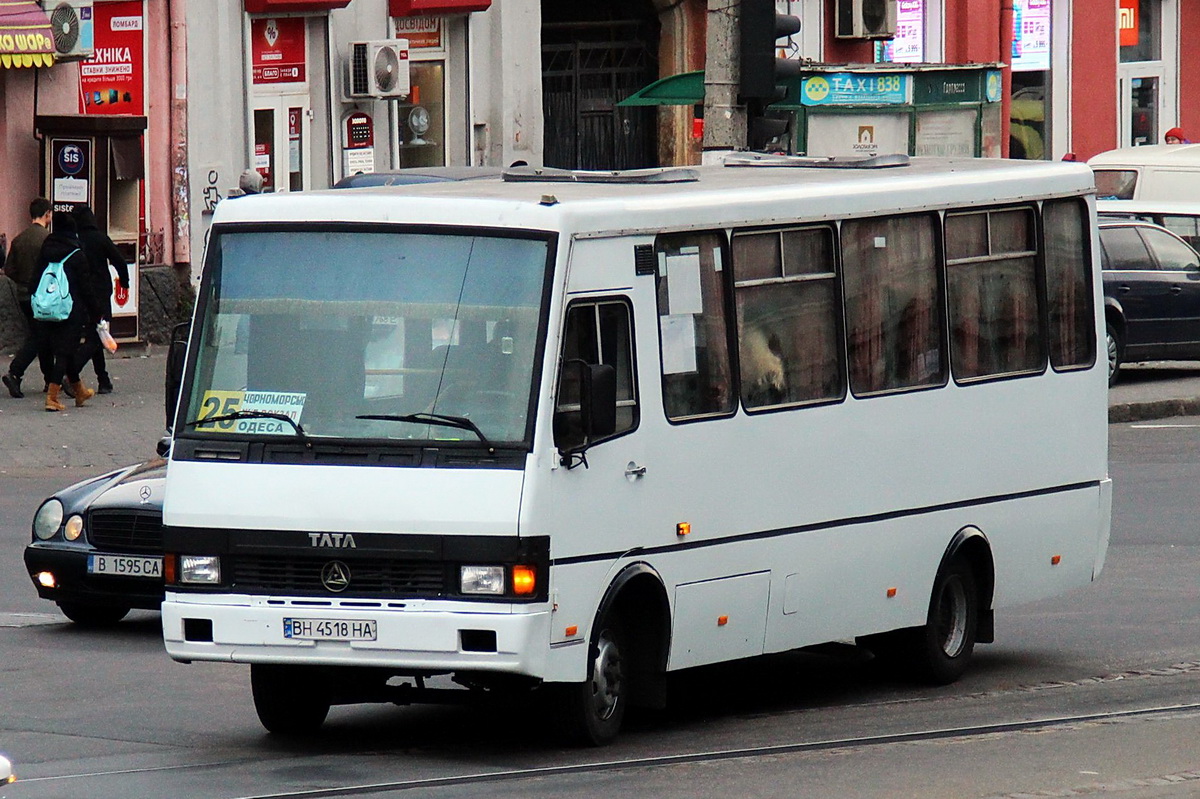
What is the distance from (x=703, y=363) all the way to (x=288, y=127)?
19.8 meters

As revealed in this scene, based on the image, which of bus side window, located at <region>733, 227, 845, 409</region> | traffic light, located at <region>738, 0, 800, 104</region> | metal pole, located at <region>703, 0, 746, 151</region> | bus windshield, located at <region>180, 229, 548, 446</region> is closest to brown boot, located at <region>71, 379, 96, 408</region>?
metal pole, located at <region>703, 0, 746, 151</region>

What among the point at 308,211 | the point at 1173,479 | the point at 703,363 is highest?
the point at 308,211


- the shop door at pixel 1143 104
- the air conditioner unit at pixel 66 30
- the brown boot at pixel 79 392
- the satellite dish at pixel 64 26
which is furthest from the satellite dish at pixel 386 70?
the shop door at pixel 1143 104

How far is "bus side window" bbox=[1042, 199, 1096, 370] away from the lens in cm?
1219

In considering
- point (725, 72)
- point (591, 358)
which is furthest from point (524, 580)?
point (725, 72)

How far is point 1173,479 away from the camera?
62.7ft

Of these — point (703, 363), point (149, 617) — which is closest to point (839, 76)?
point (149, 617)

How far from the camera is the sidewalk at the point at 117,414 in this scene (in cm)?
1936

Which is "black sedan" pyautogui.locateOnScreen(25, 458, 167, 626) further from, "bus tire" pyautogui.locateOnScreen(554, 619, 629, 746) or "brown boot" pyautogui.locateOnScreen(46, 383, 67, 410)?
"brown boot" pyautogui.locateOnScreen(46, 383, 67, 410)

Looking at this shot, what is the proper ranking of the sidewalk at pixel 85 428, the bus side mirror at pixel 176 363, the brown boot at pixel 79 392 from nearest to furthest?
the bus side mirror at pixel 176 363 < the sidewalk at pixel 85 428 < the brown boot at pixel 79 392

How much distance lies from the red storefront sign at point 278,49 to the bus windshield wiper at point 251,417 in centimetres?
1954

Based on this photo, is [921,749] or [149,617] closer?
[921,749]

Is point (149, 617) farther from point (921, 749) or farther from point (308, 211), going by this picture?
point (921, 749)

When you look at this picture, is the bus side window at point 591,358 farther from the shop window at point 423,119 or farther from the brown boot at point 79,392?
the shop window at point 423,119
